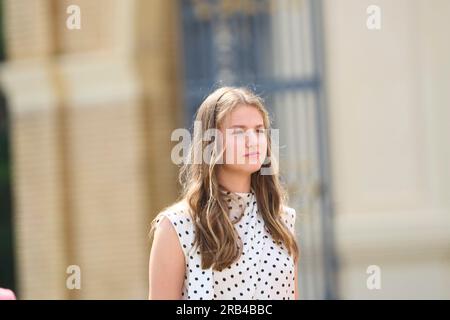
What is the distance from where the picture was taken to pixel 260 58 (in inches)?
320

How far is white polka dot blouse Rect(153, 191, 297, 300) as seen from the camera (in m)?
2.92

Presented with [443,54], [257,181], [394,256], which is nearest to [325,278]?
[394,256]

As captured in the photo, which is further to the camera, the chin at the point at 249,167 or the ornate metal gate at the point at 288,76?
the ornate metal gate at the point at 288,76

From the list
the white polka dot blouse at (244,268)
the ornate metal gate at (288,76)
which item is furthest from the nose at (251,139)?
the ornate metal gate at (288,76)

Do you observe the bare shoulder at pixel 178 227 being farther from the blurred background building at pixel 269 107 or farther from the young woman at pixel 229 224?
the blurred background building at pixel 269 107

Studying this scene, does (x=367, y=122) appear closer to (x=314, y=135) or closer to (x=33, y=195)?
(x=314, y=135)

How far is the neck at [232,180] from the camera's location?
3053mm

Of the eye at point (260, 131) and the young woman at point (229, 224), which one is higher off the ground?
the eye at point (260, 131)

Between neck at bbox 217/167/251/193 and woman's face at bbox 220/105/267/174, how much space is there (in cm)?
2

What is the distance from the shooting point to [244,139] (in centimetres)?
302

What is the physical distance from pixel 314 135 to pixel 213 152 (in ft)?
16.5

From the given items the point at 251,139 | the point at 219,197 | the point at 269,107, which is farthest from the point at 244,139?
the point at 269,107

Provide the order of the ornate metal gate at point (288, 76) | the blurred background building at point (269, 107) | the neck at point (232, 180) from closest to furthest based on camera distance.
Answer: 1. the neck at point (232, 180)
2. the blurred background building at point (269, 107)
3. the ornate metal gate at point (288, 76)
